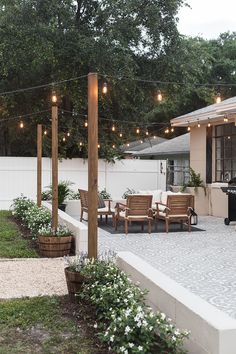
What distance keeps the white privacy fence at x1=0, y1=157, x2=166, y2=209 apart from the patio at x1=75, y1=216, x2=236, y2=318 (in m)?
5.97

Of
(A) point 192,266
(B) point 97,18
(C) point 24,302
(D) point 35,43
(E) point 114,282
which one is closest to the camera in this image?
(E) point 114,282

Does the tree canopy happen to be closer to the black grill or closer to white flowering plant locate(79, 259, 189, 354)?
the black grill

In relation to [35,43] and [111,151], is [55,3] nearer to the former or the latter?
[35,43]

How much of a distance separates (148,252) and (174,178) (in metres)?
12.9

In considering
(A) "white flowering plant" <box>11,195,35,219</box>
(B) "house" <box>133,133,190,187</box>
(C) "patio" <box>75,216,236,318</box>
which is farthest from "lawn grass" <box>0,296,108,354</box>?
(B) "house" <box>133,133,190,187</box>

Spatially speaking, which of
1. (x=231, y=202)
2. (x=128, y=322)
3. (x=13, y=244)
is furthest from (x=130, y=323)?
(x=231, y=202)

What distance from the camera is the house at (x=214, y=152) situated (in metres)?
12.9

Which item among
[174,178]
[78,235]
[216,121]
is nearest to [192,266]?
[78,235]

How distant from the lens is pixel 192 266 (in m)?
6.69

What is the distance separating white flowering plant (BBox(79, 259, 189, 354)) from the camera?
3.23m

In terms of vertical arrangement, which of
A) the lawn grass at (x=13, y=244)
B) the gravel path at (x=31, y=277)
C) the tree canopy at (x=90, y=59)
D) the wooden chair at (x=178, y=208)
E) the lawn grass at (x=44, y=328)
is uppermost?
the tree canopy at (x=90, y=59)

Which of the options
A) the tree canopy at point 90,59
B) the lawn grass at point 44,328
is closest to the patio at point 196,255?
the lawn grass at point 44,328

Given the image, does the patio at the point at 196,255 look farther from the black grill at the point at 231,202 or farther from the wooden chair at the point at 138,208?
the wooden chair at the point at 138,208

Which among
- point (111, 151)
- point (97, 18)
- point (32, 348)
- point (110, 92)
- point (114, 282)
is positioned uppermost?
point (97, 18)
